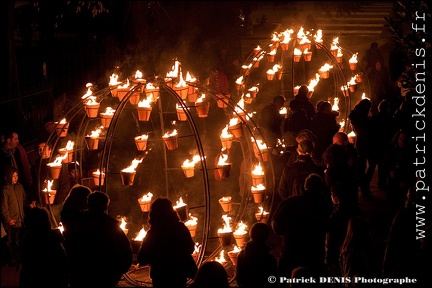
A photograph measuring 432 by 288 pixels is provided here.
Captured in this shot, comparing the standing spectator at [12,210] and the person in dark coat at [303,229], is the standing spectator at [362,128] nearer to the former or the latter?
the person in dark coat at [303,229]

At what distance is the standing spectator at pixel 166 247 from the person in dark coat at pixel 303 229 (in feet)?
3.45

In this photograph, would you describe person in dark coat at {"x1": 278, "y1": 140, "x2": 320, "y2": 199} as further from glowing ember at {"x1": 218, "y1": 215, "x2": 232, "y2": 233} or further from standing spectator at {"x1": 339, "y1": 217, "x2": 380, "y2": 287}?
standing spectator at {"x1": 339, "y1": 217, "x2": 380, "y2": 287}

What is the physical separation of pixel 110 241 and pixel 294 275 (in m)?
1.95

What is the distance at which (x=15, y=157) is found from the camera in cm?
1084

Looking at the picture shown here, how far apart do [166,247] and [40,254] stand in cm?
127

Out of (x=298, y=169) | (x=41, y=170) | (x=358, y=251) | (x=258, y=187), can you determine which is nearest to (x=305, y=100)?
(x=298, y=169)

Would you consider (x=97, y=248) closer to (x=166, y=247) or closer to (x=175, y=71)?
(x=166, y=247)

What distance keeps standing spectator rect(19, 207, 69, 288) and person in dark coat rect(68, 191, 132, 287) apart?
26cm

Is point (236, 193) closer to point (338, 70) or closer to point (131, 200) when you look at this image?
point (131, 200)

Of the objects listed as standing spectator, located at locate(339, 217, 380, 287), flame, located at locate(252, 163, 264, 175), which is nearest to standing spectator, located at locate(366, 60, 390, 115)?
flame, located at locate(252, 163, 264, 175)

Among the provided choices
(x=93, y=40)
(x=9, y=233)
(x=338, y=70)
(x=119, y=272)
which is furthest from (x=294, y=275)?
(x=93, y=40)

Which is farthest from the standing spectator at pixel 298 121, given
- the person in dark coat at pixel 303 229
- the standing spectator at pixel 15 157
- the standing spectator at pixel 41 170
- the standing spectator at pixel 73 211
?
the standing spectator at pixel 73 211

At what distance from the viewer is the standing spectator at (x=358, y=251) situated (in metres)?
7.14

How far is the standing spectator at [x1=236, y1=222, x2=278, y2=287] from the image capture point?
6820mm
